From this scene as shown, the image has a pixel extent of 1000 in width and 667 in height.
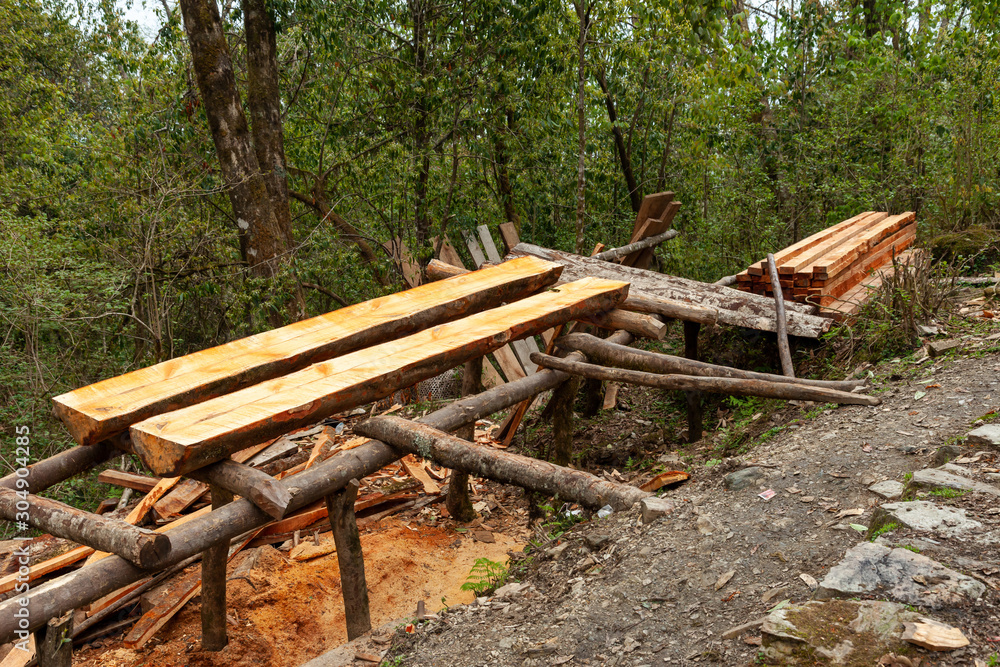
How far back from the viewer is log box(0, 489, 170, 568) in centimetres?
258

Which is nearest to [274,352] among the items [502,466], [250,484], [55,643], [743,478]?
[250,484]

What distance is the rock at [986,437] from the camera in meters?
3.25

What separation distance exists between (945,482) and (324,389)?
295cm

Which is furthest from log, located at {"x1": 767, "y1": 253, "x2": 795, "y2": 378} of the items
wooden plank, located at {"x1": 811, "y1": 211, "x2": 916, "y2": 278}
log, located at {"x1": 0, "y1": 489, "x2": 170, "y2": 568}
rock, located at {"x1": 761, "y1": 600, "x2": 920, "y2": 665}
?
log, located at {"x1": 0, "y1": 489, "x2": 170, "y2": 568}

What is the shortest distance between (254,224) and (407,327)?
3347 millimetres

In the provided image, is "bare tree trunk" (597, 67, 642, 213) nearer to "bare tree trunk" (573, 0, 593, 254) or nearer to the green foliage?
"bare tree trunk" (573, 0, 593, 254)

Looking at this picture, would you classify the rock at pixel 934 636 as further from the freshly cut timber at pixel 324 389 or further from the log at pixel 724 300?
the log at pixel 724 300

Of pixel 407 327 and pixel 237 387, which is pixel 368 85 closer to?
pixel 407 327

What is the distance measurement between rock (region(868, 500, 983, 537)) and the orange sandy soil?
2712 mm

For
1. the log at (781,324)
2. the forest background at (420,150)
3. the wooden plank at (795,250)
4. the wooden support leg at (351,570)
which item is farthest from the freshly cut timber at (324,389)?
the forest background at (420,150)

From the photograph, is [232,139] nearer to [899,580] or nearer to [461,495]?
[461,495]

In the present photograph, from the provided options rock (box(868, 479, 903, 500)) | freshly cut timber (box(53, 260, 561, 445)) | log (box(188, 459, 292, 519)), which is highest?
freshly cut timber (box(53, 260, 561, 445))

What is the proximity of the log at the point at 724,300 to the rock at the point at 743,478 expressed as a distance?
7.09ft

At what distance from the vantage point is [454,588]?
4758mm
